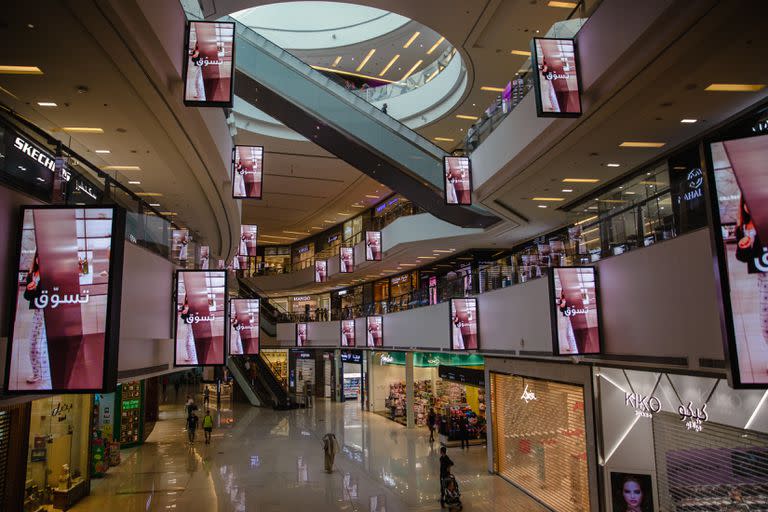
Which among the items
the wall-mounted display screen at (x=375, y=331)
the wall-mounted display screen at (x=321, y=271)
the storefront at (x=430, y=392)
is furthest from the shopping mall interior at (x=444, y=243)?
the wall-mounted display screen at (x=321, y=271)

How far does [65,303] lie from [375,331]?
61.0ft

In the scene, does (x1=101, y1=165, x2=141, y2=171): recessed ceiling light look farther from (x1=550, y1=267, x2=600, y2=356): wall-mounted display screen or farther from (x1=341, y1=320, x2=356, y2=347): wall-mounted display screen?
(x1=341, y1=320, x2=356, y2=347): wall-mounted display screen

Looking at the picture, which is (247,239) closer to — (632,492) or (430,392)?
(430,392)

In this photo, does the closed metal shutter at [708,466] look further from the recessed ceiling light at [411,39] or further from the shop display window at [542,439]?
the recessed ceiling light at [411,39]

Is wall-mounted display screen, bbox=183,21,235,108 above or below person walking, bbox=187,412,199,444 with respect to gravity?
above

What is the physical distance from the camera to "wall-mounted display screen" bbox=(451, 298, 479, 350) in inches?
563

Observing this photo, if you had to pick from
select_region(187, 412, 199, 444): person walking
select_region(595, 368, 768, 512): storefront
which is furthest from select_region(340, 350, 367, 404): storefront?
select_region(595, 368, 768, 512): storefront

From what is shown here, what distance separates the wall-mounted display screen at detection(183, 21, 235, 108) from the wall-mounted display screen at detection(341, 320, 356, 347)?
783 inches

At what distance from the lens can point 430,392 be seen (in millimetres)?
23016

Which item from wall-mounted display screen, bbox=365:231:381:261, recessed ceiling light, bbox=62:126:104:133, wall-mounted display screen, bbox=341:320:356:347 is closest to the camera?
recessed ceiling light, bbox=62:126:104:133

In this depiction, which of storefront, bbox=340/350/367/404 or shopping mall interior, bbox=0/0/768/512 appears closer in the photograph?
shopping mall interior, bbox=0/0/768/512

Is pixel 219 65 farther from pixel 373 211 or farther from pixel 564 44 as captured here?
pixel 373 211

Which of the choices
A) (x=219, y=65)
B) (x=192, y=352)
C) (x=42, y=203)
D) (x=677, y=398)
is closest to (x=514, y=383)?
(x=677, y=398)

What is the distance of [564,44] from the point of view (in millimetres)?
8219
